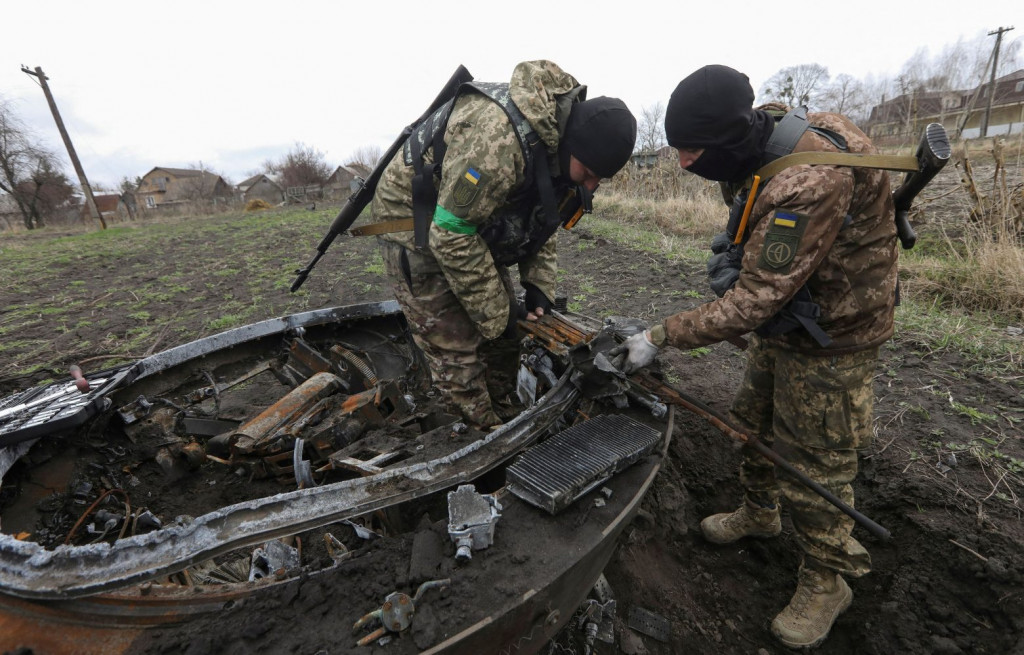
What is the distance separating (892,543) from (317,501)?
2898mm

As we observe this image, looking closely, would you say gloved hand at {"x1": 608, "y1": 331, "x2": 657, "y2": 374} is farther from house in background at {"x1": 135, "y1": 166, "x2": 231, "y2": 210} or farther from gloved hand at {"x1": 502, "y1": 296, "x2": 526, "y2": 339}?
house in background at {"x1": 135, "y1": 166, "x2": 231, "y2": 210}

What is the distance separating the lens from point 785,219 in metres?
1.76

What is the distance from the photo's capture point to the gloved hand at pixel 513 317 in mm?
2771

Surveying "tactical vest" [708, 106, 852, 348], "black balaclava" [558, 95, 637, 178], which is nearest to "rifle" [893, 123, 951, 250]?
"tactical vest" [708, 106, 852, 348]

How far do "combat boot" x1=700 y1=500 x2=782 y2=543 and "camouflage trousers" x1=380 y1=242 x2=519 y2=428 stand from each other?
1435 millimetres

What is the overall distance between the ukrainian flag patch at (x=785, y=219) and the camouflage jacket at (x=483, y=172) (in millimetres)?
1113

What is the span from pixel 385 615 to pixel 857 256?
6.98ft

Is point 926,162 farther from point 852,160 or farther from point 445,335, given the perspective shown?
point 445,335

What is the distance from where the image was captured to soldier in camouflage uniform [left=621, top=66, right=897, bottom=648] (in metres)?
1.78

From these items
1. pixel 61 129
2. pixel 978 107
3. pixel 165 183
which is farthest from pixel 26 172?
pixel 978 107

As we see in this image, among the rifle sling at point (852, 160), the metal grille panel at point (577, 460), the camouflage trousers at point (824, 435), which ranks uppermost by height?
the rifle sling at point (852, 160)

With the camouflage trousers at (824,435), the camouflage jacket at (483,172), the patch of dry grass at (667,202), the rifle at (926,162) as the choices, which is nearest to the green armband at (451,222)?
the camouflage jacket at (483,172)

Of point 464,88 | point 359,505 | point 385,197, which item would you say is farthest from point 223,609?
point 464,88

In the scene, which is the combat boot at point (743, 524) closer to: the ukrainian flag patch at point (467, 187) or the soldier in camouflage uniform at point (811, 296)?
the soldier in camouflage uniform at point (811, 296)
